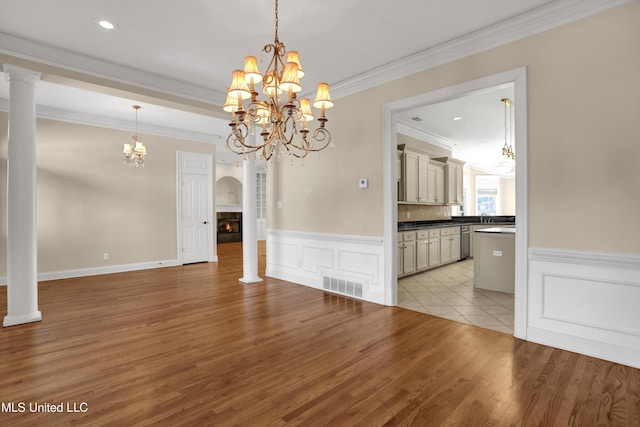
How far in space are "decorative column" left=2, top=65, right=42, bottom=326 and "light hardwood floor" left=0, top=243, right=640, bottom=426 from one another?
1.14 feet

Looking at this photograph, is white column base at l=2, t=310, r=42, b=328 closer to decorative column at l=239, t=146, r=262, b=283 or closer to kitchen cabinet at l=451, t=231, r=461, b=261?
decorative column at l=239, t=146, r=262, b=283

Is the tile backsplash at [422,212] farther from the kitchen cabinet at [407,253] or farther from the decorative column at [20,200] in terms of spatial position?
the decorative column at [20,200]

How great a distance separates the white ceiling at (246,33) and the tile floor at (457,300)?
302 centimetres

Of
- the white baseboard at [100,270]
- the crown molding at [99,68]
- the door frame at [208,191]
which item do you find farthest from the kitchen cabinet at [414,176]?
the white baseboard at [100,270]

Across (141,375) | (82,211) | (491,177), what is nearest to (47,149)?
(82,211)

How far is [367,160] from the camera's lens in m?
4.43

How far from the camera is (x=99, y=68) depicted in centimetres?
394

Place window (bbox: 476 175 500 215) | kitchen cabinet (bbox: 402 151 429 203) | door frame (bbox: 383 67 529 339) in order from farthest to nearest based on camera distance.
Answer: window (bbox: 476 175 500 215), kitchen cabinet (bbox: 402 151 429 203), door frame (bbox: 383 67 529 339)

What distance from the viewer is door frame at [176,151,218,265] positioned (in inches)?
291

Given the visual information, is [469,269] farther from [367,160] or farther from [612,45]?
[612,45]

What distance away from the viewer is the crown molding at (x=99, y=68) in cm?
345

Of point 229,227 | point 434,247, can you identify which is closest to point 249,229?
point 434,247

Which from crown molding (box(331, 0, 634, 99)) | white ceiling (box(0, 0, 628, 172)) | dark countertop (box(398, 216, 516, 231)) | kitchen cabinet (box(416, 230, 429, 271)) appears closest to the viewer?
crown molding (box(331, 0, 634, 99))

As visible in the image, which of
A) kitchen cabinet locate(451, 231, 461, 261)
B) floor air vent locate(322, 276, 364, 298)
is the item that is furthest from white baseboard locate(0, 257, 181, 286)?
kitchen cabinet locate(451, 231, 461, 261)
